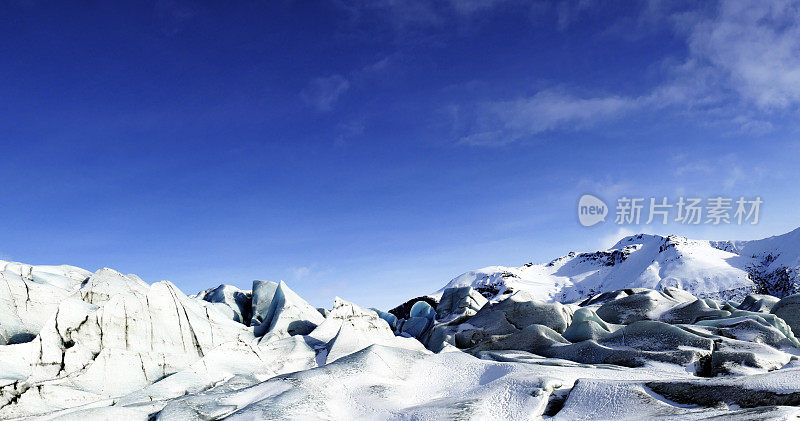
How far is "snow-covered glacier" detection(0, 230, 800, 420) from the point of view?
10562mm

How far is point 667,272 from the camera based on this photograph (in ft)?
479

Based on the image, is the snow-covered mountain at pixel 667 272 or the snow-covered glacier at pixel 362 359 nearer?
the snow-covered glacier at pixel 362 359

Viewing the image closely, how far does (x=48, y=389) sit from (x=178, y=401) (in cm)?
522

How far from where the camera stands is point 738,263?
149 metres

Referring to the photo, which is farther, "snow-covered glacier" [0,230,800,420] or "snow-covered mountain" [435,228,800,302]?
"snow-covered mountain" [435,228,800,302]

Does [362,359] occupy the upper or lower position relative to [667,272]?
lower

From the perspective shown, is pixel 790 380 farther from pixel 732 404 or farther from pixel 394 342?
pixel 394 342

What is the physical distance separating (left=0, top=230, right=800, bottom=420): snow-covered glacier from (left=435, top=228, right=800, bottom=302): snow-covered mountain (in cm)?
9846

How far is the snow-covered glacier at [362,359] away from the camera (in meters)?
10.6

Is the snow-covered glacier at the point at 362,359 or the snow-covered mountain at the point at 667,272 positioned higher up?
the snow-covered mountain at the point at 667,272

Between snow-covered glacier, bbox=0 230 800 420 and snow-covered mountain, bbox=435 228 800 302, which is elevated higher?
snow-covered mountain, bbox=435 228 800 302

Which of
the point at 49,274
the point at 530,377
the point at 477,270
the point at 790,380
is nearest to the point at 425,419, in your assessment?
the point at 530,377

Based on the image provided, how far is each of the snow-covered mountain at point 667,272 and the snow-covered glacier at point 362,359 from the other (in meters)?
98.5

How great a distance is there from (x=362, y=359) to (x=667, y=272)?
155 m
